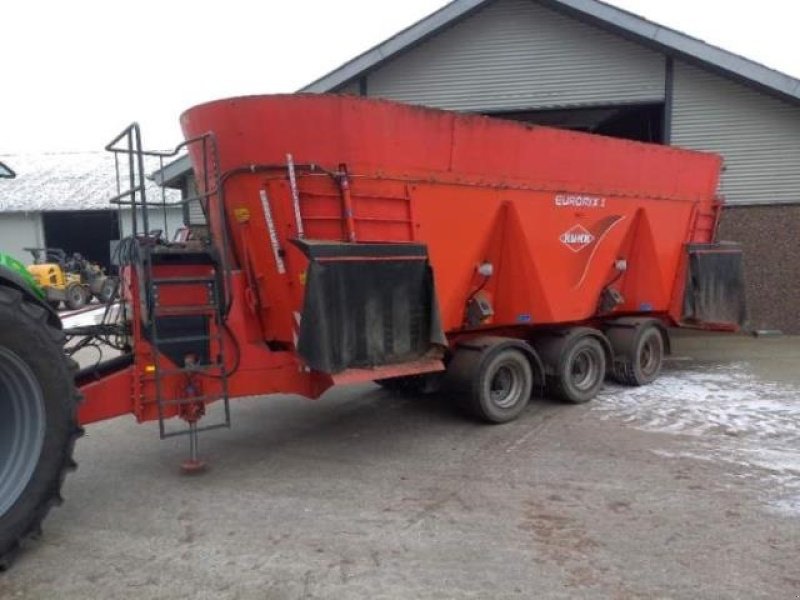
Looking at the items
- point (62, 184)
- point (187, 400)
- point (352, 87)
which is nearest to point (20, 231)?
point (62, 184)

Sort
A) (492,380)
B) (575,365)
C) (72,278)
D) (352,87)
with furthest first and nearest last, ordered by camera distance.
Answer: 1. (72,278)
2. (352,87)
3. (575,365)
4. (492,380)

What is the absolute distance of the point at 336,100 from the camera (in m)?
5.64

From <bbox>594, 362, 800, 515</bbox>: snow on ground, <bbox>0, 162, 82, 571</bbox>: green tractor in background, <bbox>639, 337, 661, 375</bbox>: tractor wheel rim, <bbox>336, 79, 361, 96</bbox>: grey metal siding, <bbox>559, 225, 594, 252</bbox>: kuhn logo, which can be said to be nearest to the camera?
<bbox>0, 162, 82, 571</bbox>: green tractor in background

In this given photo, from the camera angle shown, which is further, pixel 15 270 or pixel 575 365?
pixel 575 365

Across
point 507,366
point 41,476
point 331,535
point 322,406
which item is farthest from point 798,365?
point 41,476

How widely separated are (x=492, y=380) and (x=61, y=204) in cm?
2653

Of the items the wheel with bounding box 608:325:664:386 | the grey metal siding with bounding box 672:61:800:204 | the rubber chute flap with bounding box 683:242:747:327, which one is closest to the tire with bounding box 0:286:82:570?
the wheel with bounding box 608:325:664:386

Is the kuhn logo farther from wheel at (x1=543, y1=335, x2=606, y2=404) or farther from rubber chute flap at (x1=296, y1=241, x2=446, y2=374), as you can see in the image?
rubber chute flap at (x1=296, y1=241, x2=446, y2=374)

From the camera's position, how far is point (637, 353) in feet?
28.4

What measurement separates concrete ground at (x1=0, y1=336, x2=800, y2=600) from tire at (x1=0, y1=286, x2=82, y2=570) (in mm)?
358

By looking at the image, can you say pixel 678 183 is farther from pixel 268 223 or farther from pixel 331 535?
pixel 331 535

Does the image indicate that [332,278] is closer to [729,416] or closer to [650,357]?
[729,416]

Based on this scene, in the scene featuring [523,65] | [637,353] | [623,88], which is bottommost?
[637,353]

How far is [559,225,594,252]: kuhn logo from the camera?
7.54 meters
